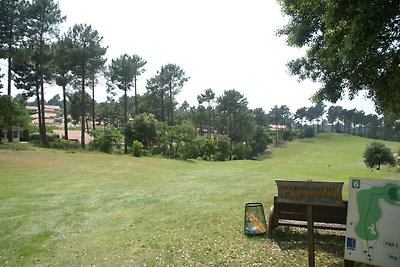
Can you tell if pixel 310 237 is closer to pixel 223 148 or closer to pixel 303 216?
pixel 303 216

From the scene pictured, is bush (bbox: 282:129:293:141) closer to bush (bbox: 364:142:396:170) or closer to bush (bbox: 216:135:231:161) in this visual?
bush (bbox: 216:135:231:161)

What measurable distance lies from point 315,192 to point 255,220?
1989 millimetres

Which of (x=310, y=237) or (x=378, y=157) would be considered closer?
(x=310, y=237)

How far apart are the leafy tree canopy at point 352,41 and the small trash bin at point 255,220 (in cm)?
352

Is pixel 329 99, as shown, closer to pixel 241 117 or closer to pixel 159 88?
pixel 159 88

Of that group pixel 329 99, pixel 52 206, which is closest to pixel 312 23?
pixel 329 99

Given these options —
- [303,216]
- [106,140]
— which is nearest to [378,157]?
[106,140]

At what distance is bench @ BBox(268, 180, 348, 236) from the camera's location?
5824mm

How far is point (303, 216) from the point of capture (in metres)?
7.05

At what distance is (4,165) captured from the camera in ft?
73.6

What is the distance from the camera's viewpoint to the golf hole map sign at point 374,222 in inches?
174

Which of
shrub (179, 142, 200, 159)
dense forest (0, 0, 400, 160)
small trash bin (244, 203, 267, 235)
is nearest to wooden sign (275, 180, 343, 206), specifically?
small trash bin (244, 203, 267, 235)

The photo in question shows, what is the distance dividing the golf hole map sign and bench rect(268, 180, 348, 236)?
2.48 ft

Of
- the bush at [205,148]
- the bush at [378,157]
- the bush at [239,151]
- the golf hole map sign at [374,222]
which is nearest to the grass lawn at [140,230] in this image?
the golf hole map sign at [374,222]
